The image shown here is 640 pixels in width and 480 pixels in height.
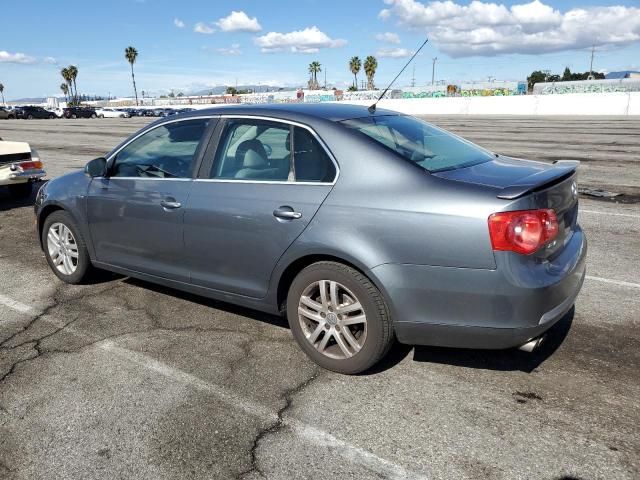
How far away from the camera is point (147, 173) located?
454cm

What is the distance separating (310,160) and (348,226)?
61cm

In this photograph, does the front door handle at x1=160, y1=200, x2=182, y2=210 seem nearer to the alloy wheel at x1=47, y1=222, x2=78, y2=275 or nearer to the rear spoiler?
the alloy wheel at x1=47, y1=222, x2=78, y2=275

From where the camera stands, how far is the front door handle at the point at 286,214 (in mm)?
3533

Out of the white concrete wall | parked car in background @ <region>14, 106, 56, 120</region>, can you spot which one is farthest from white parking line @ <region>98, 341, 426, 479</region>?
parked car in background @ <region>14, 106, 56, 120</region>

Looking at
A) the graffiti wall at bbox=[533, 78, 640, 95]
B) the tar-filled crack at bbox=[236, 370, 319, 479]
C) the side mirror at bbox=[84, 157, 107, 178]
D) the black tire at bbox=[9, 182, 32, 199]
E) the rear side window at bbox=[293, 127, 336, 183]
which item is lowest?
the tar-filled crack at bbox=[236, 370, 319, 479]

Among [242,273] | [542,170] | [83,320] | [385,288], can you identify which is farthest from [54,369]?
[542,170]

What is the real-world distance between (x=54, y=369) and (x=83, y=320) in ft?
2.81

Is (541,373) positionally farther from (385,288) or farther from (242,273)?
(242,273)

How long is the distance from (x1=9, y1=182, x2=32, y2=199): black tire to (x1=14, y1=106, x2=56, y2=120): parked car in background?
182ft

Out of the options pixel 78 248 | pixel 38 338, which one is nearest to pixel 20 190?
pixel 78 248

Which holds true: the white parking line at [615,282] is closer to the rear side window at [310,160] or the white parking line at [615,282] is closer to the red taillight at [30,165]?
the rear side window at [310,160]

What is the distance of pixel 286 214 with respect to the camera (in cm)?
357

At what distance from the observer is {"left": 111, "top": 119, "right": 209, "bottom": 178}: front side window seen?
429 centimetres

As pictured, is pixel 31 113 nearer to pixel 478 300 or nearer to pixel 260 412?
pixel 260 412
